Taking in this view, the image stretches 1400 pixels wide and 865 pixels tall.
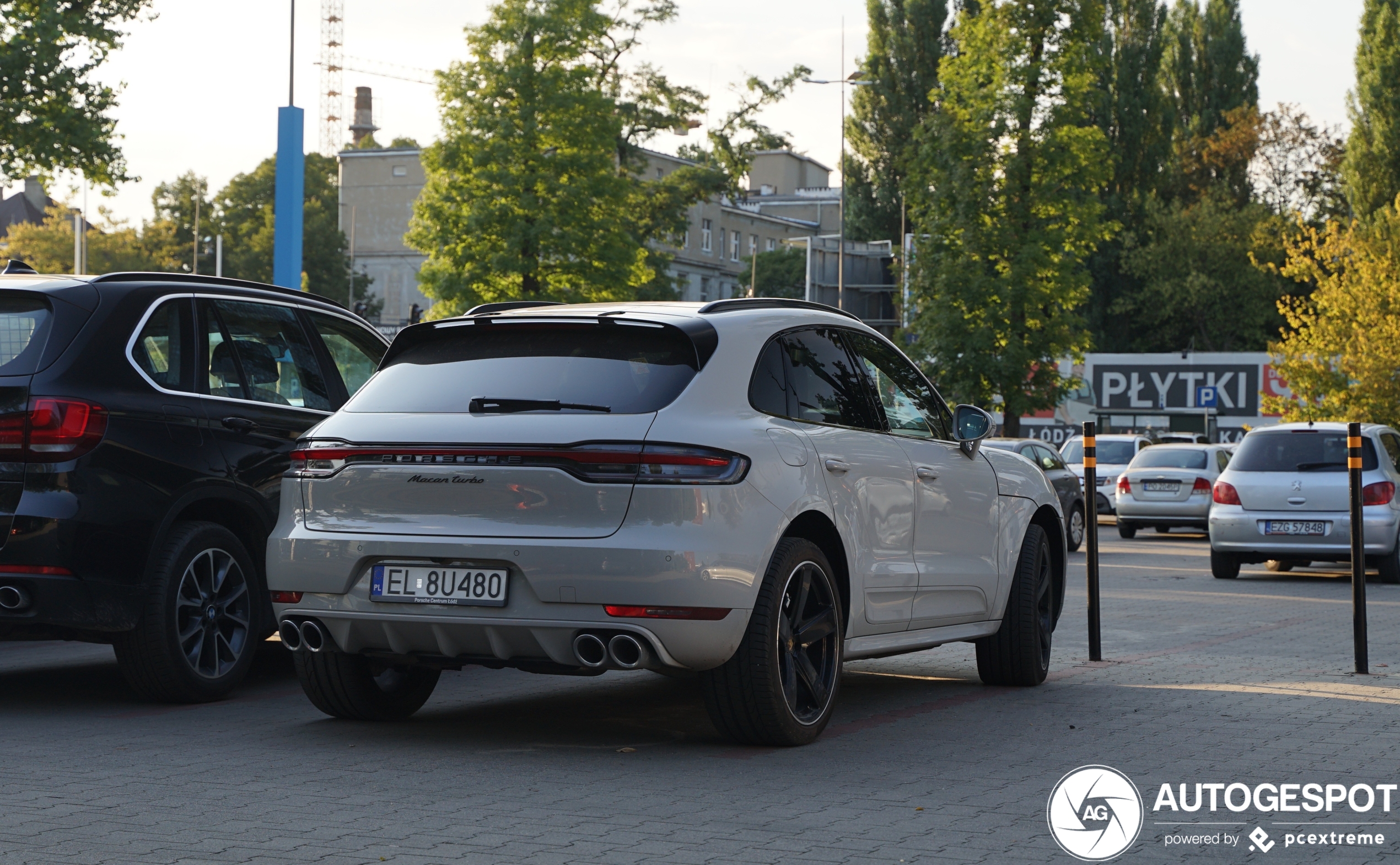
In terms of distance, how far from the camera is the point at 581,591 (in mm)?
6004

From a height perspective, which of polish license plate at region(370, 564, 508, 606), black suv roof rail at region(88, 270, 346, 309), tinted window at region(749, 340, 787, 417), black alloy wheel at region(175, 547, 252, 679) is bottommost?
black alloy wheel at region(175, 547, 252, 679)

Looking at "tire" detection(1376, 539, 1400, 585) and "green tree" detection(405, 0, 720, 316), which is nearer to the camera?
"tire" detection(1376, 539, 1400, 585)

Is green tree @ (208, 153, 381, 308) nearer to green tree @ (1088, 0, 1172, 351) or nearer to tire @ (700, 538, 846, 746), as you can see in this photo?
green tree @ (1088, 0, 1172, 351)

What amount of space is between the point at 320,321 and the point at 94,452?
210cm

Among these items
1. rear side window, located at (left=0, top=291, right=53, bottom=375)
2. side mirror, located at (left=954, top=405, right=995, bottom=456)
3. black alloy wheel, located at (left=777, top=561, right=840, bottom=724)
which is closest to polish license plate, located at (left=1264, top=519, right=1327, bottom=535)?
side mirror, located at (left=954, top=405, right=995, bottom=456)

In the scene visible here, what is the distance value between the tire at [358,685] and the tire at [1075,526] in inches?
706

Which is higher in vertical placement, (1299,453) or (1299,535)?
(1299,453)

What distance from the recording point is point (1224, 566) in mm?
18641

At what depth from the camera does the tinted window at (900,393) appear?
25.1 ft

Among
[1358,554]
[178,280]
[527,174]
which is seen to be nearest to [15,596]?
[178,280]

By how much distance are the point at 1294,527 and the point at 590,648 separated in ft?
44.6

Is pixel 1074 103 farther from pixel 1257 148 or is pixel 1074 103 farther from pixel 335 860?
pixel 1257 148

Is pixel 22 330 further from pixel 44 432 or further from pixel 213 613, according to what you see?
pixel 213 613

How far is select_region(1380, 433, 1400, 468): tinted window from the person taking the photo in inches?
739
